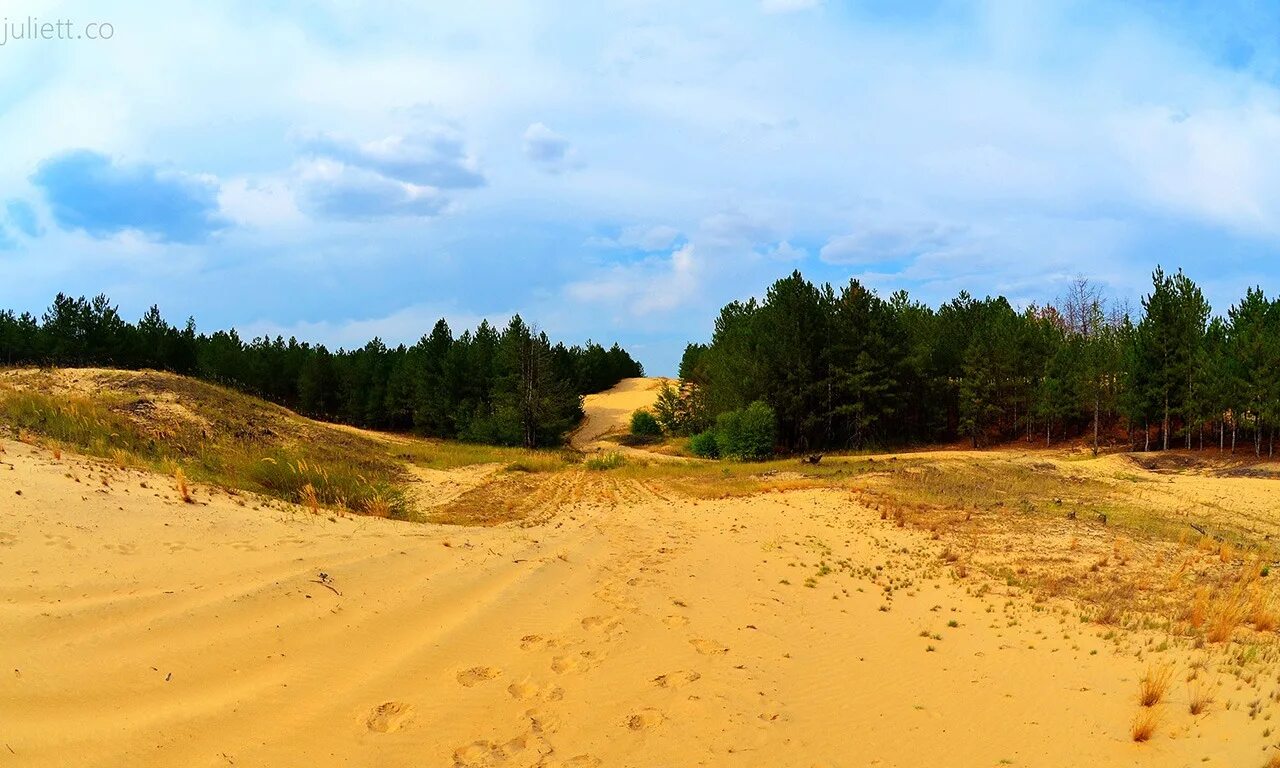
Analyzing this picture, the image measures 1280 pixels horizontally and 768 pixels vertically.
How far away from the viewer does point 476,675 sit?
17.9 ft

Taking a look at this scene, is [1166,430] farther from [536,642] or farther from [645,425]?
[536,642]

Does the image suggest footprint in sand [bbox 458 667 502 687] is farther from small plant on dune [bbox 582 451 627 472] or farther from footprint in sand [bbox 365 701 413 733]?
small plant on dune [bbox 582 451 627 472]

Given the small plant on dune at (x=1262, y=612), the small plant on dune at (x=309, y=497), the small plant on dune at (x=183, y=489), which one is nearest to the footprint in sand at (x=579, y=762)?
the small plant on dune at (x=183, y=489)

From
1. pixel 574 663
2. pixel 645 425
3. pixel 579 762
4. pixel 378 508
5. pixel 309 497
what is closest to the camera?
pixel 579 762

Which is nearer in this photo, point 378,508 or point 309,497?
point 309,497

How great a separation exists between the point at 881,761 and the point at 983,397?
120 feet

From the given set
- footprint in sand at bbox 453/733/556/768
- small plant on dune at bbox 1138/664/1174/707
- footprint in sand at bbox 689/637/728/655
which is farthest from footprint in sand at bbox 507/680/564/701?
small plant on dune at bbox 1138/664/1174/707

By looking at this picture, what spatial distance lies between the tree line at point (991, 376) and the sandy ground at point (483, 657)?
27.1 meters

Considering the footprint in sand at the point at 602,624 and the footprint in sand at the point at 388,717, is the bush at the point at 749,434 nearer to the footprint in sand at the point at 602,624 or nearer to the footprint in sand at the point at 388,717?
the footprint in sand at the point at 602,624

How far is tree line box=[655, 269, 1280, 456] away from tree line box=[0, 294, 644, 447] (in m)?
10.5

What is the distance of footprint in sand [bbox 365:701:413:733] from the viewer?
456cm

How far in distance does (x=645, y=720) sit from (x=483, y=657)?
5.05ft

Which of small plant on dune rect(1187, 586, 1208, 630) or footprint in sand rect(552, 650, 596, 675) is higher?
small plant on dune rect(1187, 586, 1208, 630)

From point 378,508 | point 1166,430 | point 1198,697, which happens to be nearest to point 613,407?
point 1166,430
